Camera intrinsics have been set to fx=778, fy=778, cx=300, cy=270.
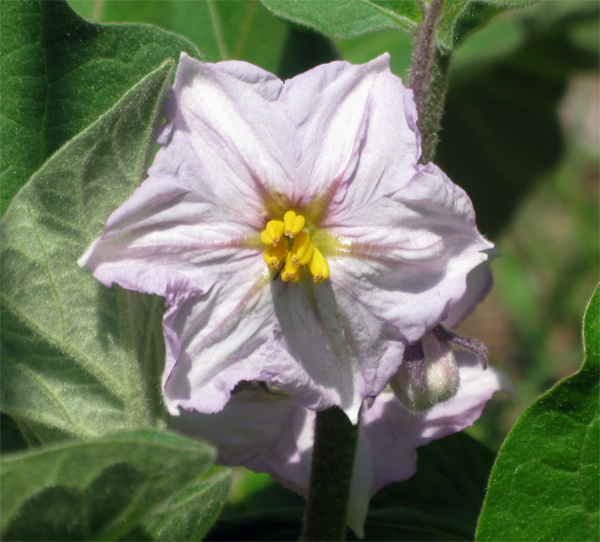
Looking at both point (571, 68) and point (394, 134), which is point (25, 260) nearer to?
point (394, 134)

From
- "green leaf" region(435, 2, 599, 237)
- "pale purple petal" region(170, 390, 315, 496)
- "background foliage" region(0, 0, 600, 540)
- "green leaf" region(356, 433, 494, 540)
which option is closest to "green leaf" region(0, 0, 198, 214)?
"background foliage" region(0, 0, 600, 540)

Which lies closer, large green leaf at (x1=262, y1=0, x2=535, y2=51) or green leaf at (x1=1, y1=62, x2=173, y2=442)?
green leaf at (x1=1, y1=62, x2=173, y2=442)

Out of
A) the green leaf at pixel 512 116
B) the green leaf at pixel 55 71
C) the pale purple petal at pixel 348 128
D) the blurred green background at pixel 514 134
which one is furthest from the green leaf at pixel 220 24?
the green leaf at pixel 512 116

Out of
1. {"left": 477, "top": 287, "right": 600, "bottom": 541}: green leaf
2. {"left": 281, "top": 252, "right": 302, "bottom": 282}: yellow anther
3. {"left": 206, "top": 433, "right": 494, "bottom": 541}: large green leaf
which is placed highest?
{"left": 281, "top": 252, "right": 302, "bottom": 282}: yellow anther

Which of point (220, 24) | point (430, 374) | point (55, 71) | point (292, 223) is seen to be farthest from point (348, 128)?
point (220, 24)

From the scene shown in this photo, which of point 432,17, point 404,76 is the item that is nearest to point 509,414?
point 404,76

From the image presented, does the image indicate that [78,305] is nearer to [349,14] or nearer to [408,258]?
[408,258]

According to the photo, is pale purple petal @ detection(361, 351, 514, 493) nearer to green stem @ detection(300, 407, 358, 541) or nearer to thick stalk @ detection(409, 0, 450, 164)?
green stem @ detection(300, 407, 358, 541)
